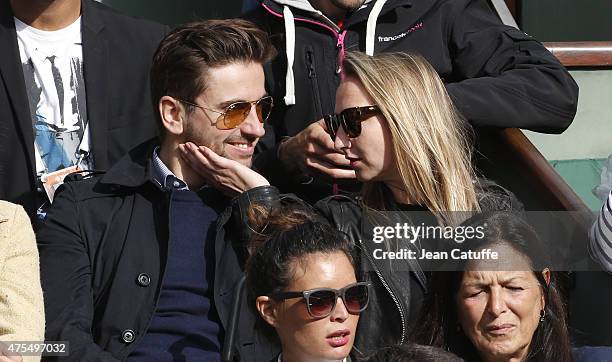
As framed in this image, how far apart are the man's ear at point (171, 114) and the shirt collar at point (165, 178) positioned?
13cm

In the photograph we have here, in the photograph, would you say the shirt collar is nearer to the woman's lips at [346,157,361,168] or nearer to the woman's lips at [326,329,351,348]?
the woman's lips at [346,157,361,168]

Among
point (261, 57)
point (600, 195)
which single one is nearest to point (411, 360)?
point (600, 195)

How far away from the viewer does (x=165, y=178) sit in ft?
13.3

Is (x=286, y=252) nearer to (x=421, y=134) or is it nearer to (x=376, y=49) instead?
(x=421, y=134)

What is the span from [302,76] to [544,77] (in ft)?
2.92

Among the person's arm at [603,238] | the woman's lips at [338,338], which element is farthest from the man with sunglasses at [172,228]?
the person's arm at [603,238]

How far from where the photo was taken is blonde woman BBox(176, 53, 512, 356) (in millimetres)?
3596

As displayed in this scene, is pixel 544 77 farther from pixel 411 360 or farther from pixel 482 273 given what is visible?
pixel 411 360

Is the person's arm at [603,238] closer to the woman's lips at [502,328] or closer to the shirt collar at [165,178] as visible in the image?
the woman's lips at [502,328]

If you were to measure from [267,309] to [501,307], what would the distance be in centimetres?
65

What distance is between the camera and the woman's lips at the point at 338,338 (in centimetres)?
314

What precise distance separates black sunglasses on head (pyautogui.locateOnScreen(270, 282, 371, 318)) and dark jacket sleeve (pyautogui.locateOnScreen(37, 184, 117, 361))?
74cm

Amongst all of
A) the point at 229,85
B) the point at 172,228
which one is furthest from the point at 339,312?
the point at 229,85

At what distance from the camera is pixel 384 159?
3.78 m
